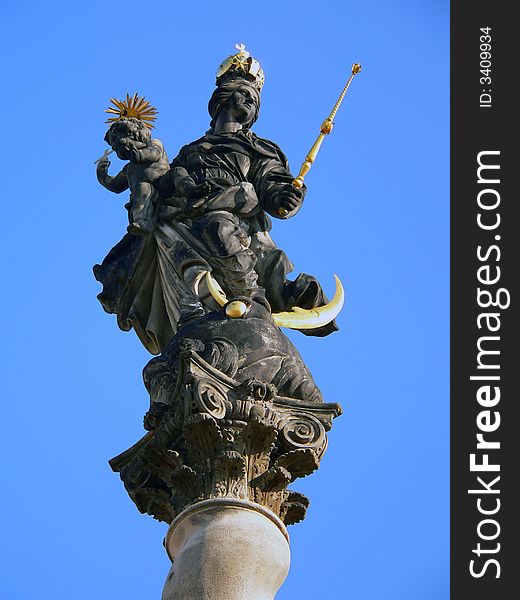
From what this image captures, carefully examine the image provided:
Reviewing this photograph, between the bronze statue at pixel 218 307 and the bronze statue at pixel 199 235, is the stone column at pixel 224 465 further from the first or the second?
the bronze statue at pixel 199 235

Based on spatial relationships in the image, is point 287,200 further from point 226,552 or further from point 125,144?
point 226,552

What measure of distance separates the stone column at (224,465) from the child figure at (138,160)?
9.90 feet

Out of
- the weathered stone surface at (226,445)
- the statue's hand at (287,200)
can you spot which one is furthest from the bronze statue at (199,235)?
the weathered stone surface at (226,445)

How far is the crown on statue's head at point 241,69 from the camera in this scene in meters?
18.0

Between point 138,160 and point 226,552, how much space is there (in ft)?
19.0

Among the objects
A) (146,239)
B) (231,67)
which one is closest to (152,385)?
(146,239)

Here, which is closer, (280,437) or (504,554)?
(280,437)

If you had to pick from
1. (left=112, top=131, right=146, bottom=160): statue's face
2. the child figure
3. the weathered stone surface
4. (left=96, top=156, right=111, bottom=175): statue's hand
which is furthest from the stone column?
(left=96, top=156, right=111, bottom=175): statue's hand

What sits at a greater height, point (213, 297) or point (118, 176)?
point (118, 176)

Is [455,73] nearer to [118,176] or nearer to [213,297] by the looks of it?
[118,176]

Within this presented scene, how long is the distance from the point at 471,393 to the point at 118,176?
4.50m

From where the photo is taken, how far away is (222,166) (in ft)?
54.2

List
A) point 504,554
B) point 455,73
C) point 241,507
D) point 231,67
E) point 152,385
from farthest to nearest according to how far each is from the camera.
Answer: point 455,73
point 231,67
point 504,554
point 152,385
point 241,507

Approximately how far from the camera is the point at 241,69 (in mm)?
17969
